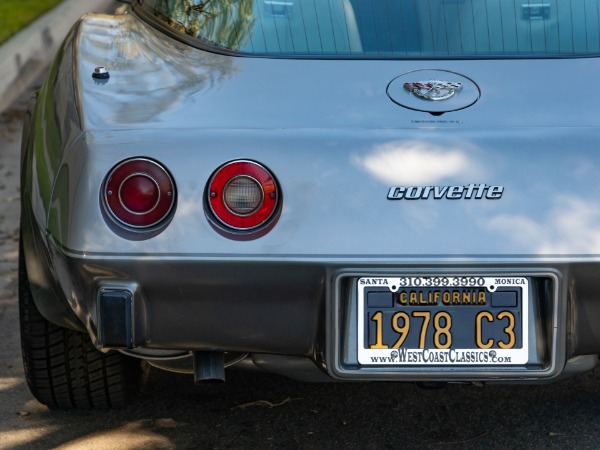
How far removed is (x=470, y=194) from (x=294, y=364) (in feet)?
2.29

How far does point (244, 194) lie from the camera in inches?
118

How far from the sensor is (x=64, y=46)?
3965 mm

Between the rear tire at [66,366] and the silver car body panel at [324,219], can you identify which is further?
the rear tire at [66,366]

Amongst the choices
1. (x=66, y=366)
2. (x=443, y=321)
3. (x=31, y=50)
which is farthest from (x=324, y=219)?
(x=31, y=50)

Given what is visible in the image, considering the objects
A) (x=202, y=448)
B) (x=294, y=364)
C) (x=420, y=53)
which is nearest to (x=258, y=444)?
(x=202, y=448)

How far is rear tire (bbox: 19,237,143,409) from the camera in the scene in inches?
145

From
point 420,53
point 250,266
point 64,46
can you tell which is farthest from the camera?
point 64,46

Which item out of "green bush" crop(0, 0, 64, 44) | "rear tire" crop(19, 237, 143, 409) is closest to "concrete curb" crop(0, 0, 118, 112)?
"green bush" crop(0, 0, 64, 44)

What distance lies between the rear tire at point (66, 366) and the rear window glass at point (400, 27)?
102 centimetres

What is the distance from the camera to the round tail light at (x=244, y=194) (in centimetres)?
299

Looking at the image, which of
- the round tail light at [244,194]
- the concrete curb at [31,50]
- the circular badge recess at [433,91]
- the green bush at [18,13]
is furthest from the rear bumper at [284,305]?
the green bush at [18,13]

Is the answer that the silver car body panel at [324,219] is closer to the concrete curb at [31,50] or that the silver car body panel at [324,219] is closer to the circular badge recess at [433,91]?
the circular badge recess at [433,91]

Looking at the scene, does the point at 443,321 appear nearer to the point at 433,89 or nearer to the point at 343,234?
the point at 343,234

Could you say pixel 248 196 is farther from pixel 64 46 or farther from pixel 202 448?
pixel 64 46
